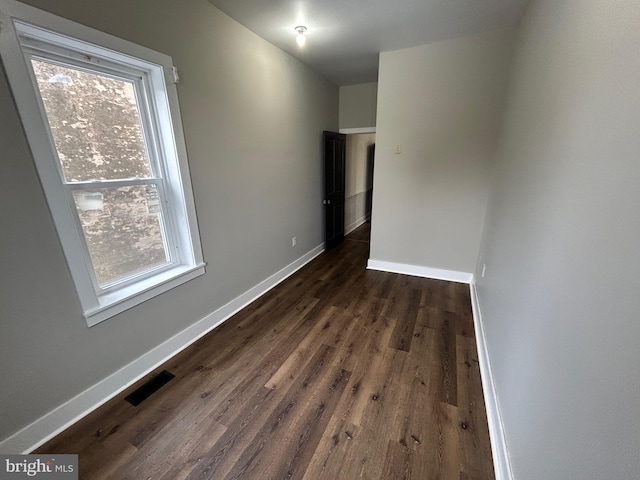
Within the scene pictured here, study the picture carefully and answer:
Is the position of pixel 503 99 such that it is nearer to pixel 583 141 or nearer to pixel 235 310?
pixel 583 141

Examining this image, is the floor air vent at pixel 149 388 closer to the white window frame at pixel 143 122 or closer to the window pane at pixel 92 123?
the white window frame at pixel 143 122

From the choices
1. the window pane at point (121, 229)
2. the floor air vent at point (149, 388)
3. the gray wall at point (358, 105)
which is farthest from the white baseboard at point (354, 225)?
the floor air vent at point (149, 388)

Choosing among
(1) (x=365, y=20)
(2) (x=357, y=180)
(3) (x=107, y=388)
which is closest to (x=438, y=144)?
(1) (x=365, y=20)

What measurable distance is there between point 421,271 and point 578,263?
2.67 meters

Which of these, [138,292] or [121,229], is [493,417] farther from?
[121,229]

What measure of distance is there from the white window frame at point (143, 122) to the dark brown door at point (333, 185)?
8.03 ft

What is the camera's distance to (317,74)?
11.6ft

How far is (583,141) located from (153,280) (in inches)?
96.2

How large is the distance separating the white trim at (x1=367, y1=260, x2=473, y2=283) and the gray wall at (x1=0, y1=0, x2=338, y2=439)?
1.15 meters

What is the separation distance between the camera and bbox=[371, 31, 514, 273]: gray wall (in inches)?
104

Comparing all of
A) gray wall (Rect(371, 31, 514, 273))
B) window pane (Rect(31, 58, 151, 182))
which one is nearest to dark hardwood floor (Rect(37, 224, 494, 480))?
gray wall (Rect(371, 31, 514, 273))

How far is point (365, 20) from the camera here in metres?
2.21

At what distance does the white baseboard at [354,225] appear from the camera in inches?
215

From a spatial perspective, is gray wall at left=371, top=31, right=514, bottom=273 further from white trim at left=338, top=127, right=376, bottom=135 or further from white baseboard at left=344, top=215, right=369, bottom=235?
white baseboard at left=344, top=215, right=369, bottom=235
